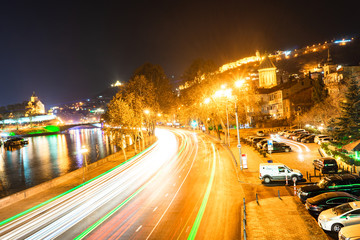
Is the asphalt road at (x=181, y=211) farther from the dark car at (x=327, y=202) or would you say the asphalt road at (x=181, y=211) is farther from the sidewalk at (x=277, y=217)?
the dark car at (x=327, y=202)

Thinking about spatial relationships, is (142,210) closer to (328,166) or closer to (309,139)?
(328,166)

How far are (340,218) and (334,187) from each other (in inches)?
201

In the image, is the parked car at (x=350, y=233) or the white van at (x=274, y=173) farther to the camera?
the white van at (x=274, y=173)

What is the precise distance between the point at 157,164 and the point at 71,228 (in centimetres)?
1788

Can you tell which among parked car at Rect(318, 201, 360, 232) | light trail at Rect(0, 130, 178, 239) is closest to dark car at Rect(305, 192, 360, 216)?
parked car at Rect(318, 201, 360, 232)

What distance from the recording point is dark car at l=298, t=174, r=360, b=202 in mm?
15747

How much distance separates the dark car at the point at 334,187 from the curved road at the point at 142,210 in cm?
424

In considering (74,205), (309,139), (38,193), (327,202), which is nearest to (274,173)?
(327,202)

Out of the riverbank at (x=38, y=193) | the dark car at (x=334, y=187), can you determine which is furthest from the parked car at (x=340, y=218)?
the riverbank at (x=38, y=193)

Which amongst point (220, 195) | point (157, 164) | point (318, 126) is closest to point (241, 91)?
point (318, 126)

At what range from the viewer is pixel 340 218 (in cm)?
1169

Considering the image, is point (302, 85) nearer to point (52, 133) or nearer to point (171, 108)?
point (171, 108)

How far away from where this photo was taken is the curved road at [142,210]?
503 inches

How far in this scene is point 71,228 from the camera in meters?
13.6
